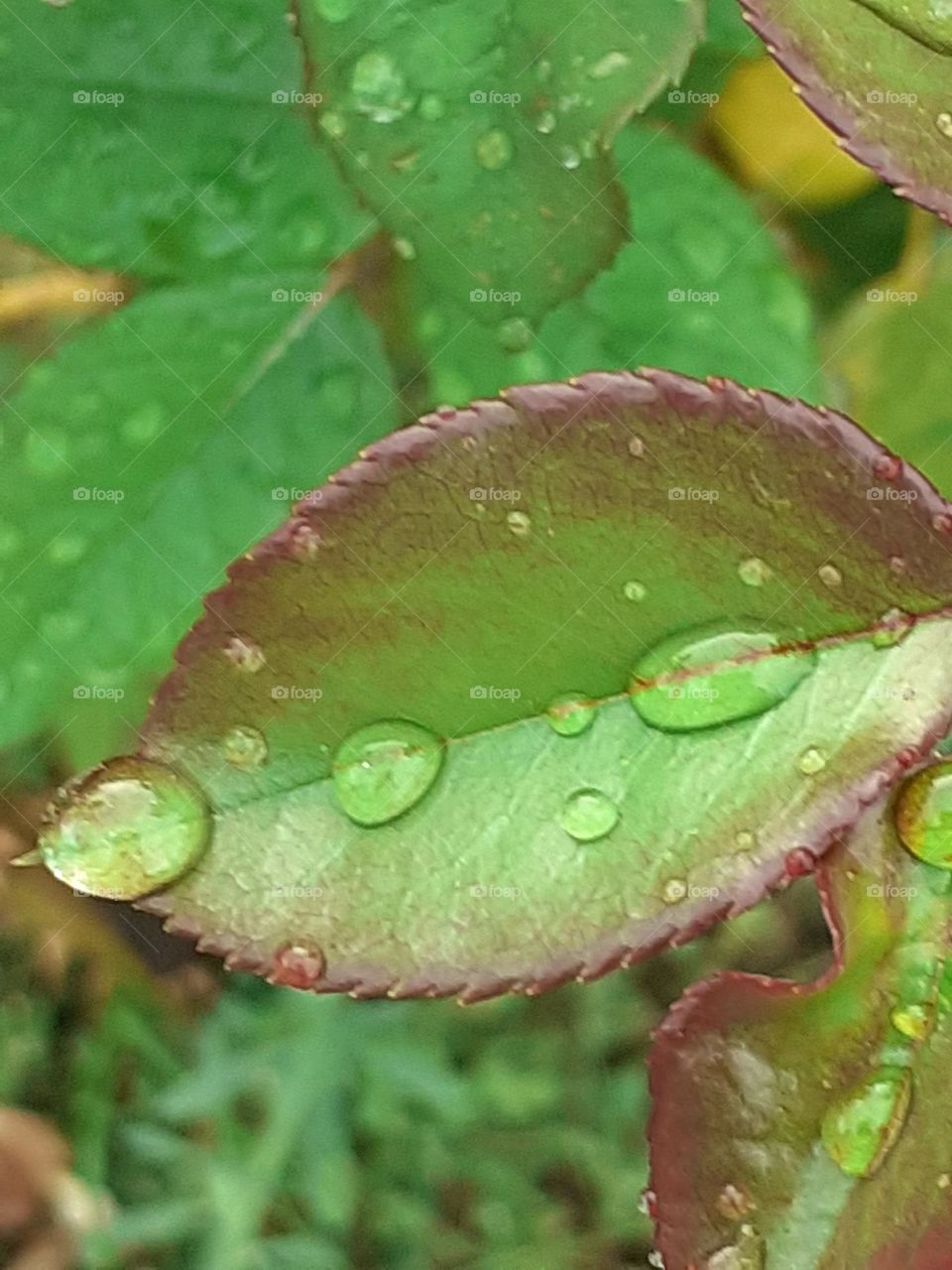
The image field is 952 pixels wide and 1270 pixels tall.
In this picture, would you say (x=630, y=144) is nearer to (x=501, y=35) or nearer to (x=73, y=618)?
(x=501, y=35)

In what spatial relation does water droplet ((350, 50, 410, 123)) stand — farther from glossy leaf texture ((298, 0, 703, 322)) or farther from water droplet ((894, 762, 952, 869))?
water droplet ((894, 762, 952, 869))

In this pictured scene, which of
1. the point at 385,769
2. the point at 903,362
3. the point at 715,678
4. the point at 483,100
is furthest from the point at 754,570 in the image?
the point at 903,362

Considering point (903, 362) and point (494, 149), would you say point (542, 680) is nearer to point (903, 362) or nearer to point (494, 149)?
point (494, 149)

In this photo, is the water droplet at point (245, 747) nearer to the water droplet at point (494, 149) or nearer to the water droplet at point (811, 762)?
the water droplet at point (811, 762)

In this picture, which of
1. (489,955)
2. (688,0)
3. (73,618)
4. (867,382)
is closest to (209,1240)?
(73,618)

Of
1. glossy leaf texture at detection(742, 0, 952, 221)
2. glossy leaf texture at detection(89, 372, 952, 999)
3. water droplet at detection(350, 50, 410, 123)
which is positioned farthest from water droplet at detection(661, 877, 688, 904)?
water droplet at detection(350, 50, 410, 123)

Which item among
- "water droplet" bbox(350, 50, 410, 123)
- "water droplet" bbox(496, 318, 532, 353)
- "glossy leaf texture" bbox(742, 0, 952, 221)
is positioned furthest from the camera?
"water droplet" bbox(496, 318, 532, 353)

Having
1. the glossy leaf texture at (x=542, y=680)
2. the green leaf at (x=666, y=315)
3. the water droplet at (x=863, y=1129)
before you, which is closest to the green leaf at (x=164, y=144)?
the green leaf at (x=666, y=315)
